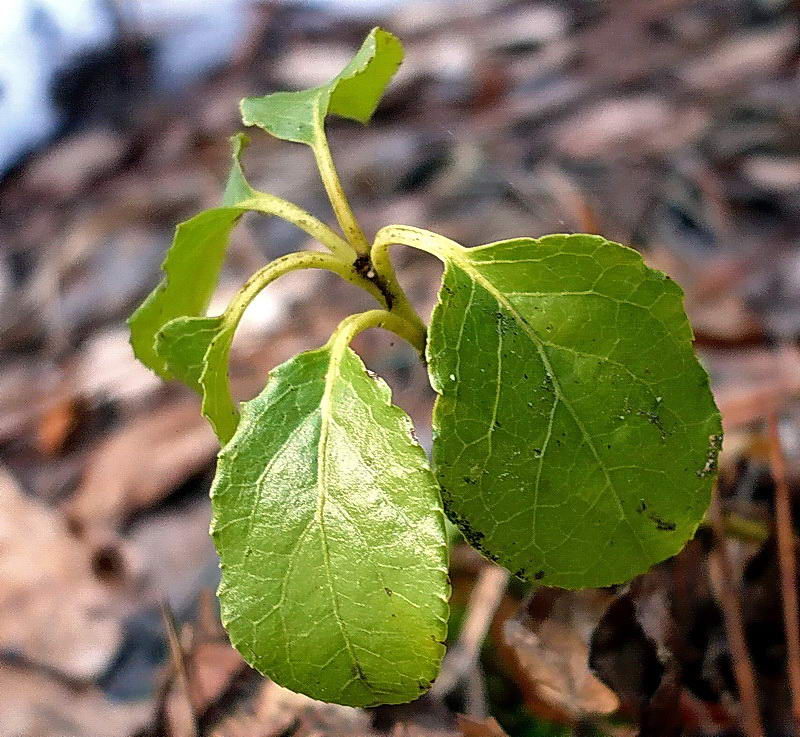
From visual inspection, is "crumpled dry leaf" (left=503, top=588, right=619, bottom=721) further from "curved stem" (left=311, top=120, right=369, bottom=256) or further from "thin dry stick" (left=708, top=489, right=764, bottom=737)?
"curved stem" (left=311, top=120, right=369, bottom=256)

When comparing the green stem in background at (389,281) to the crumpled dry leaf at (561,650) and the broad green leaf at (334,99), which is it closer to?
the broad green leaf at (334,99)

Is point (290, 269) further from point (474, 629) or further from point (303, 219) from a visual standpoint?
point (474, 629)

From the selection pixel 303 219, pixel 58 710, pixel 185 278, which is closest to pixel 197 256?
pixel 185 278

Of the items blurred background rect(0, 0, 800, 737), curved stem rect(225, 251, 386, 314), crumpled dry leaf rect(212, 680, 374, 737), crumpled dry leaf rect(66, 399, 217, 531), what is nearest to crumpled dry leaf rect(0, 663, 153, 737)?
blurred background rect(0, 0, 800, 737)

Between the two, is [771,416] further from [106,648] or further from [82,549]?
[82,549]

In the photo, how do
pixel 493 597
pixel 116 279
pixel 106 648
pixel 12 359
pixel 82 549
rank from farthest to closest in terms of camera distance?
pixel 116 279 → pixel 12 359 → pixel 82 549 → pixel 106 648 → pixel 493 597

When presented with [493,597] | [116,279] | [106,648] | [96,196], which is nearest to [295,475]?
[493,597]

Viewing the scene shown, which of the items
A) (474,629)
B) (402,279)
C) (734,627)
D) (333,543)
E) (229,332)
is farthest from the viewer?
(402,279)
